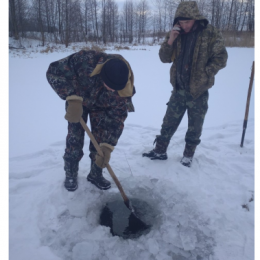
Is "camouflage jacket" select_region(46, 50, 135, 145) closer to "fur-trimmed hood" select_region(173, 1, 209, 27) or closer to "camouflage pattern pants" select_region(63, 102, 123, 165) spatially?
"camouflage pattern pants" select_region(63, 102, 123, 165)

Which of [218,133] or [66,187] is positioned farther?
[218,133]

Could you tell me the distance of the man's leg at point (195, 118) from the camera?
2590 mm

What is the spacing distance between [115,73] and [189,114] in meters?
1.35

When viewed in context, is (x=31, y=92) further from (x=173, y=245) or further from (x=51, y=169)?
(x=173, y=245)

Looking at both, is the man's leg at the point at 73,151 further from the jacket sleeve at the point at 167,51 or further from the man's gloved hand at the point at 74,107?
the jacket sleeve at the point at 167,51

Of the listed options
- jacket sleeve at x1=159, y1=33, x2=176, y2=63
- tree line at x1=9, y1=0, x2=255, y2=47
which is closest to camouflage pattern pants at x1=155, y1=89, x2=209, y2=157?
jacket sleeve at x1=159, y1=33, x2=176, y2=63

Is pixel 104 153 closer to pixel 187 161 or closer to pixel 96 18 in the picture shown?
pixel 187 161

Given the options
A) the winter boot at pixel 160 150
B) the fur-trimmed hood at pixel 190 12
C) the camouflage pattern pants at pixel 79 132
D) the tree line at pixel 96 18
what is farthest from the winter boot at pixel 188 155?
the tree line at pixel 96 18

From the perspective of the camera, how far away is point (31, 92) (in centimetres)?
561

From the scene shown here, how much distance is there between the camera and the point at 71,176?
2359 mm

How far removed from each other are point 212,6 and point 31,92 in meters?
19.1

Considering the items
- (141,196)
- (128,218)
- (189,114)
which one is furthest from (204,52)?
(128,218)

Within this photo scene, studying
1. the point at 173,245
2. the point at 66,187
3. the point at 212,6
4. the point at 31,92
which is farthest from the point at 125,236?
the point at 212,6

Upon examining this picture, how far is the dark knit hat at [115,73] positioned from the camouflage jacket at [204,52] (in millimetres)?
1095
